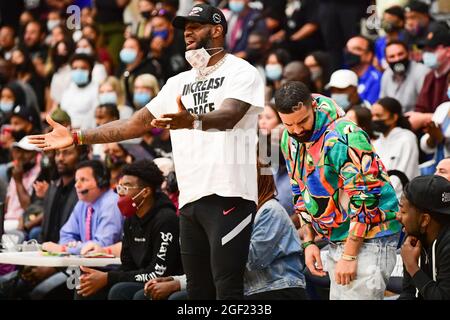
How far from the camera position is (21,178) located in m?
10.5

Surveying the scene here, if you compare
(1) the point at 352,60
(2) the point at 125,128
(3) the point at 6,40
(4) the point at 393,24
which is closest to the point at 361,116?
(1) the point at 352,60

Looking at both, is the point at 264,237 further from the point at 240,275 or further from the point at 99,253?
the point at 99,253

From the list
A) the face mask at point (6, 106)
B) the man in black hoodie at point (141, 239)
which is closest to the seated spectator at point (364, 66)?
the man in black hoodie at point (141, 239)

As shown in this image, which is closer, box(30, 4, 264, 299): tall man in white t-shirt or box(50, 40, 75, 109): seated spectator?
box(30, 4, 264, 299): tall man in white t-shirt

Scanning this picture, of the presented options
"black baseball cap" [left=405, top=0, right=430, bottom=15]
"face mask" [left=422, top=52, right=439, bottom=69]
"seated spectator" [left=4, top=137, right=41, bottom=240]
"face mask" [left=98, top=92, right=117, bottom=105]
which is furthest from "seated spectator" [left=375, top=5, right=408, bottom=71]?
"seated spectator" [left=4, top=137, right=41, bottom=240]

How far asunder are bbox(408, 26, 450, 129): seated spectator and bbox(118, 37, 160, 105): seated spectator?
3403 mm

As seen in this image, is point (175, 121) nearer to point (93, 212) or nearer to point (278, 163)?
point (278, 163)

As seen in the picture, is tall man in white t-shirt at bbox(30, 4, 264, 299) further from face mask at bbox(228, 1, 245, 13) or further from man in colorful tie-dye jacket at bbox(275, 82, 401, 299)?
face mask at bbox(228, 1, 245, 13)

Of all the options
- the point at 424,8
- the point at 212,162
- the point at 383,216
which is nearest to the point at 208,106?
the point at 212,162

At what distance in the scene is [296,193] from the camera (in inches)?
227

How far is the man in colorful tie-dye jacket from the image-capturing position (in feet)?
17.7

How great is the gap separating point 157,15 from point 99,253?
601 centimetres

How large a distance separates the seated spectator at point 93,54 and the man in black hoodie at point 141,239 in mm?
4867

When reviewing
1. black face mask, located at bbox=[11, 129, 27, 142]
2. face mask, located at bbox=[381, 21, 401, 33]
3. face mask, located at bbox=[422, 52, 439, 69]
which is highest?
face mask, located at bbox=[381, 21, 401, 33]
